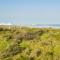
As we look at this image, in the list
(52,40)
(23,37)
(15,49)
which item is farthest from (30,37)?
(15,49)

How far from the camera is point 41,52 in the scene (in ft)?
85.3

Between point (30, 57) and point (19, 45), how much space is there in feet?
20.0

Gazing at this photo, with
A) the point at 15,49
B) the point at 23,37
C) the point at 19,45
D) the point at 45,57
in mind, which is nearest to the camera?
the point at 45,57

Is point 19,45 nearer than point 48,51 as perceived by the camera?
No

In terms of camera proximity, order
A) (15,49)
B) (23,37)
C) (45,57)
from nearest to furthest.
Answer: (45,57), (15,49), (23,37)

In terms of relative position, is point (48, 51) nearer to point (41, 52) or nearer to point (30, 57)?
point (41, 52)

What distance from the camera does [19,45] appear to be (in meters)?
30.2

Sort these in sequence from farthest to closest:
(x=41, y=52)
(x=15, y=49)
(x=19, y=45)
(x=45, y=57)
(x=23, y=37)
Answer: (x=23, y=37) < (x=19, y=45) < (x=15, y=49) < (x=41, y=52) < (x=45, y=57)

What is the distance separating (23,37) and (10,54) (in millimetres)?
9375

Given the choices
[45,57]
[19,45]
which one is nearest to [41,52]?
[45,57]

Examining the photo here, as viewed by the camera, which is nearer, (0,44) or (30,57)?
(30,57)

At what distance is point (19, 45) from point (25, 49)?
2078mm

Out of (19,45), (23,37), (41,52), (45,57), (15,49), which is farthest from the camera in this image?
(23,37)

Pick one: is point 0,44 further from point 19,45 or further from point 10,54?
→ point 10,54
